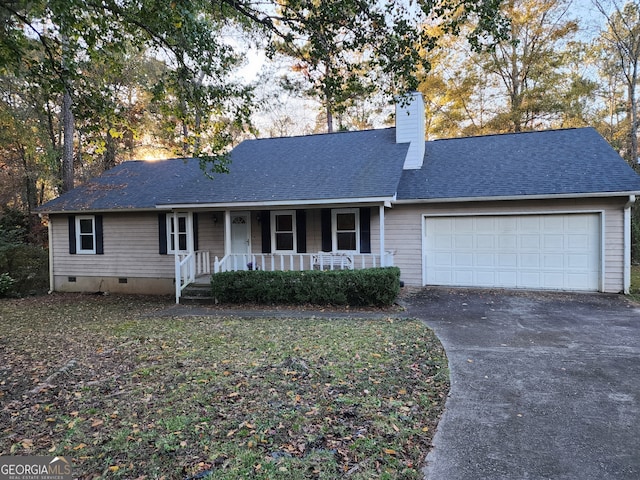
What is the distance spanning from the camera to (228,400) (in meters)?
3.78

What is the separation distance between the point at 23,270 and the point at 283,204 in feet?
31.4

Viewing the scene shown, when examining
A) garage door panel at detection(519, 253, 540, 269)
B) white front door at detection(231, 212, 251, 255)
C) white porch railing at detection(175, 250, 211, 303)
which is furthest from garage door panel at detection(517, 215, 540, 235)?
white porch railing at detection(175, 250, 211, 303)

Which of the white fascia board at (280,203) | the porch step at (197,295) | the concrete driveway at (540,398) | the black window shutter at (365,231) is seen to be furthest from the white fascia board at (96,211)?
the concrete driveway at (540,398)

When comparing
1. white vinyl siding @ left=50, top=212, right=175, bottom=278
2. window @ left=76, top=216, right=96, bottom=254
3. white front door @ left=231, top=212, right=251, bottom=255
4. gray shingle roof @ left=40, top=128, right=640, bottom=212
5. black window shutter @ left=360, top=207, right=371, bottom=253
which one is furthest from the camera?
window @ left=76, top=216, right=96, bottom=254

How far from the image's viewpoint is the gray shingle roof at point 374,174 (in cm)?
951

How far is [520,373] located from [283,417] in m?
2.77

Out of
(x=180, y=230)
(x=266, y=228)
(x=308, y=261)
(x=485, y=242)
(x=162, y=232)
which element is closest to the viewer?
(x=485, y=242)

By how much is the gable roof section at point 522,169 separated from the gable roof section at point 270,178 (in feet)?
3.98

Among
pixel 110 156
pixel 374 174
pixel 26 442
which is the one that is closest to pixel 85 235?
pixel 374 174

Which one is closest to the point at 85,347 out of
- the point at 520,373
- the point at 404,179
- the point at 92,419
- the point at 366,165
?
the point at 92,419

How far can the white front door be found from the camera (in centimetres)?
1145

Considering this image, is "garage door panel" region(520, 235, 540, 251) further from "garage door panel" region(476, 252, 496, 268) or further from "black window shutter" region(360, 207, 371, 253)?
"black window shutter" region(360, 207, 371, 253)

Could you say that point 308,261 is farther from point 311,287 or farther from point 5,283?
point 5,283

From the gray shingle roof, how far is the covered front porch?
2.33 feet
